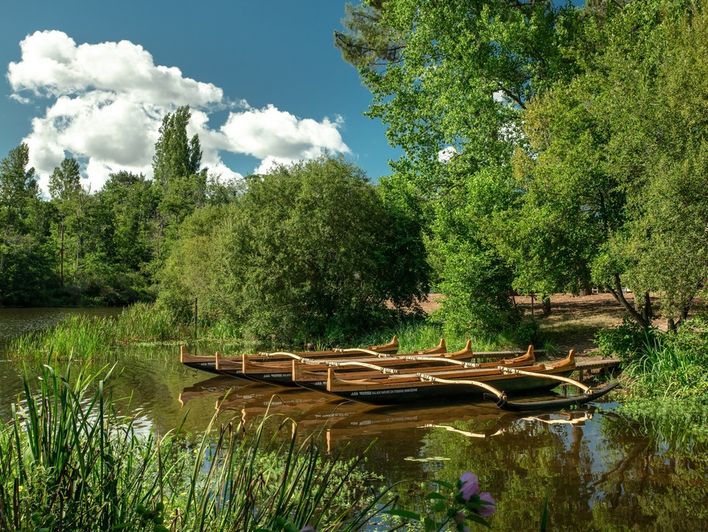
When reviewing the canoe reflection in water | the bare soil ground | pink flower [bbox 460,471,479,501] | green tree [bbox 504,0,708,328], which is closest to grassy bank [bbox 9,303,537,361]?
the bare soil ground

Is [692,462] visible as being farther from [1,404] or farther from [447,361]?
[1,404]

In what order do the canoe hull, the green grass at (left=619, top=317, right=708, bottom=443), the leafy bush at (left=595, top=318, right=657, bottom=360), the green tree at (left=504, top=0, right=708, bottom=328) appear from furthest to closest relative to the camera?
1. the leafy bush at (left=595, top=318, right=657, bottom=360)
2. the canoe hull
3. the green tree at (left=504, top=0, right=708, bottom=328)
4. the green grass at (left=619, top=317, right=708, bottom=443)

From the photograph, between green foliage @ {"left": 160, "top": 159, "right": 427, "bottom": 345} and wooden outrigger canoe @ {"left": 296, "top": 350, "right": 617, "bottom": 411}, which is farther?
green foliage @ {"left": 160, "top": 159, "right": 427, "bottom": 345}

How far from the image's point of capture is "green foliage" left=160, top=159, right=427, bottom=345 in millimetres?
20828

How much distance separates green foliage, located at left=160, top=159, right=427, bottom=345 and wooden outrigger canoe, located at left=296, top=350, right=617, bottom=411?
925 cm

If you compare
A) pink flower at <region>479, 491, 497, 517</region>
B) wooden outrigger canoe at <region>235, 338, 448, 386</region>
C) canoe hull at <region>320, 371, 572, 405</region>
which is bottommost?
canoe hull at <region>320, 371, 572, 405</region>

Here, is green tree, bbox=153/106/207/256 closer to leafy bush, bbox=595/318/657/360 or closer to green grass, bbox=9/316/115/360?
green grass, bbox=9/316/115/360

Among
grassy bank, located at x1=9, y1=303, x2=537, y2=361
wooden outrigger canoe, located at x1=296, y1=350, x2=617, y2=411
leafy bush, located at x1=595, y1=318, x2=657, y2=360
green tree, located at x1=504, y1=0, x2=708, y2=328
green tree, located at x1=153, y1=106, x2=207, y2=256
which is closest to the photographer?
wooden outrigger canoe, located at x1=296, y1=350, x2=617, y2=411

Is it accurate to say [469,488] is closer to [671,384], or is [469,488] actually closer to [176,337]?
[671,384]

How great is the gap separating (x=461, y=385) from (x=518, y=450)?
3.10m

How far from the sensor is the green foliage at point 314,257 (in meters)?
20.8

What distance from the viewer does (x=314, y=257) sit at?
69.6 feet

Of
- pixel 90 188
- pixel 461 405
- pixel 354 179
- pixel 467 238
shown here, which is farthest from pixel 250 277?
pixel 90 188

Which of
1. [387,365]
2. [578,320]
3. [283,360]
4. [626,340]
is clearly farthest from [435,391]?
[578,320]
